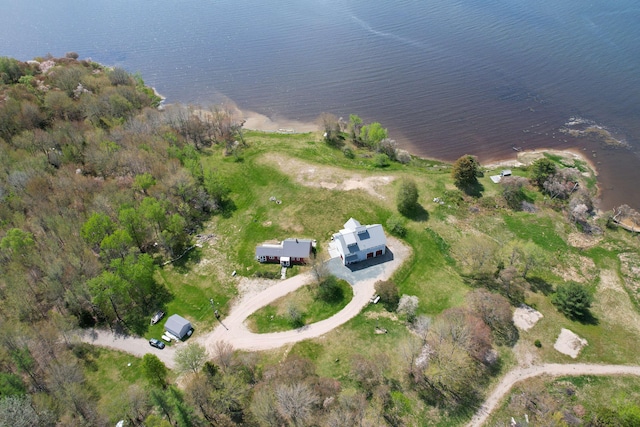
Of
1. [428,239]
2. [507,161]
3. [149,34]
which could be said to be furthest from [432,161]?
[149,34]

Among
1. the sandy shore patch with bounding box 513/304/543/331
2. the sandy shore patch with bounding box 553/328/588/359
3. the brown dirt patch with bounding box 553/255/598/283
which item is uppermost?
the brown dirt patch with bounding box 553/255/598/283

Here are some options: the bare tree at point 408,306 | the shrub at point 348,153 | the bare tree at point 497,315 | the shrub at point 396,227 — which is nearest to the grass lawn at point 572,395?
the bare tree at point 497,315

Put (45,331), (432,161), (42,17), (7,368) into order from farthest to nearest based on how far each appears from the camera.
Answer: (42,17) → (432,161) → (45,331) → (7,368)

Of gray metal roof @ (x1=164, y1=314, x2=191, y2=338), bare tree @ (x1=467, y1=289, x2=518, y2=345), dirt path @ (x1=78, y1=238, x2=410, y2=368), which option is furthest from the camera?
gray metal roof @ (x1=164, y1=314, x2=191, y2=338)

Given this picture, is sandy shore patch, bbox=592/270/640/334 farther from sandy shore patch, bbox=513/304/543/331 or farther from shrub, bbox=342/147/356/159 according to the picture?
shrub, bbox=342/147/356/159

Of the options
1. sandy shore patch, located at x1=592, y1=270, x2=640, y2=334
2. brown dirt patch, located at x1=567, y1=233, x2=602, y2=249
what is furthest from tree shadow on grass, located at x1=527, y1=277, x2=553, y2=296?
brown dirt patch, located at x1=567, y1=233, x2=602, y2=249

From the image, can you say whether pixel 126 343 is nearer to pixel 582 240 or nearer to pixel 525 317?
pixel 525 317

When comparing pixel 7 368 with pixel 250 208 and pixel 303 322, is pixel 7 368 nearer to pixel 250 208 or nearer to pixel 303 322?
pixel 303 322
